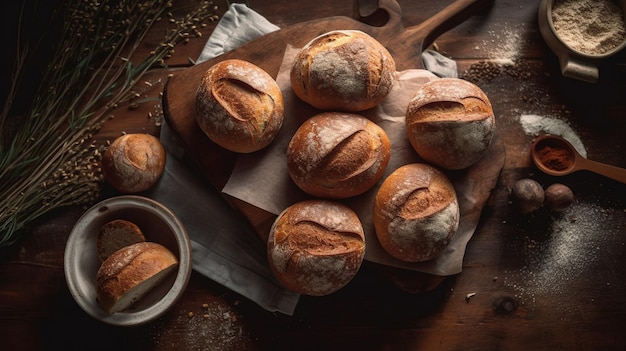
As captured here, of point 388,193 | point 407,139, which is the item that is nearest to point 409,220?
point 388,193

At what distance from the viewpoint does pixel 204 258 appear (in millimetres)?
2242

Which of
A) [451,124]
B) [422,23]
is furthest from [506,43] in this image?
[451,124]

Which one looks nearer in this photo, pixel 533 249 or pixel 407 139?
pixel 407 139

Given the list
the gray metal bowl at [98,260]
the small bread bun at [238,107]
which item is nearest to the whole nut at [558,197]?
the small bread bun at [238,107]

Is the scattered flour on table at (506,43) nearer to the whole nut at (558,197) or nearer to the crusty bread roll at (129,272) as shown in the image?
the whole nut at (558,197)

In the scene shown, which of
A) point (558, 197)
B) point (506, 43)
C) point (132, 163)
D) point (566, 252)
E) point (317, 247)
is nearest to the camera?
point (317, 247)

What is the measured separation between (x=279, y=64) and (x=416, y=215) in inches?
35.1

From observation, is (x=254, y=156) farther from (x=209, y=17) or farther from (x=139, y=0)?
(x=139, y=0)

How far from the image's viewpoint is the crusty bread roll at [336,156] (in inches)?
75.4

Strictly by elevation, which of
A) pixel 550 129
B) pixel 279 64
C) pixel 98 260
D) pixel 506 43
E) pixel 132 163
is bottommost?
pixel 550 129

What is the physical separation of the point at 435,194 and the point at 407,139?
0.30 meters

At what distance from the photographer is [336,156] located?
1.92 m

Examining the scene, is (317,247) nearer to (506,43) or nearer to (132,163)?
(132,163)

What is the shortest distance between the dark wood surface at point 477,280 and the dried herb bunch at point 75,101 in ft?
0.26
